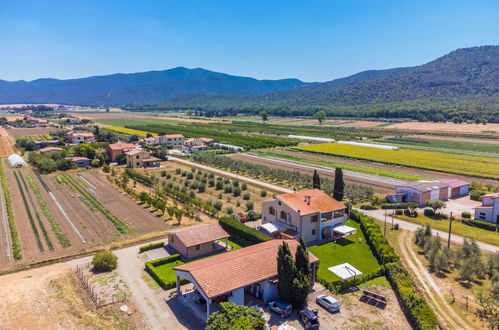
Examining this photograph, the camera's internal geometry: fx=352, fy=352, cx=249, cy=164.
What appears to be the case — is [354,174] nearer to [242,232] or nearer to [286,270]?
[242,232]

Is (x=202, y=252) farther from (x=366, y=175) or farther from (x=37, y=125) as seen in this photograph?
(x=37, y=125)

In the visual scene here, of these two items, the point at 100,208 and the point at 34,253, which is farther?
the point at 100,208

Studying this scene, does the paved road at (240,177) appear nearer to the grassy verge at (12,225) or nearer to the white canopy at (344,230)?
the white canopy at (344,230)

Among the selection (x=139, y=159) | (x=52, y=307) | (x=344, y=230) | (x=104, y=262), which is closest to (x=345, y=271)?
(x=344, y=230)

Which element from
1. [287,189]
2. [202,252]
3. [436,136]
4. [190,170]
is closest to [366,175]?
[287,189]

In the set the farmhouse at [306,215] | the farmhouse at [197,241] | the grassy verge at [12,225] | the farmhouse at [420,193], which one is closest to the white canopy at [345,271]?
the farmhouse at [306,215]
